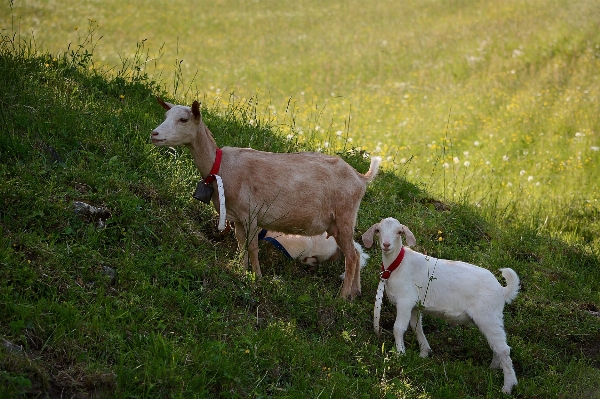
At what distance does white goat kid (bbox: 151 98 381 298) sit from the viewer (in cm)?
648

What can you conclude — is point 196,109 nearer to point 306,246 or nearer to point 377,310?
point 306,246

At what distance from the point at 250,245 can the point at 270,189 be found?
23.3 inches

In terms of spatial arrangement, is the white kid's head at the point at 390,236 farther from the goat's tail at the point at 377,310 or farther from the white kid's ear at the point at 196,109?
the white kid's ear at the point at 196,109

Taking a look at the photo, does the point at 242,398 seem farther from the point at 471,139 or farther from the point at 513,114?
the point at 513,114

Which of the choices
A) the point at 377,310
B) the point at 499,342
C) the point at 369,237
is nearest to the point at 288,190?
the point at 369,237

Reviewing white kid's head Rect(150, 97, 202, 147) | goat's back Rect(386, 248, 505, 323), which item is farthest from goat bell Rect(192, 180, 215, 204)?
goat's back Rect(386, 248, 505, 323)

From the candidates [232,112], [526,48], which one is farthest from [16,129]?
[526,48]

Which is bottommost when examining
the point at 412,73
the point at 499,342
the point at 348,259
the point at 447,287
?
the point at 412,73

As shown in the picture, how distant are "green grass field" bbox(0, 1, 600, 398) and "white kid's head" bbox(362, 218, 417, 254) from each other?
0.75 meters

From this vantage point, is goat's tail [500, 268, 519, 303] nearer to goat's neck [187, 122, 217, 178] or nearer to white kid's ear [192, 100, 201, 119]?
goat's neck [187, 122, 217, 178]

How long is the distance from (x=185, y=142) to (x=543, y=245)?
521 centimetres

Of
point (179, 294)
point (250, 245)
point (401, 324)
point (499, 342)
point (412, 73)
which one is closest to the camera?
point (179, 294)

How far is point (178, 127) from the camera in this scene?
6.32 meters

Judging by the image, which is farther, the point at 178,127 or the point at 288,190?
the point at 288,190
